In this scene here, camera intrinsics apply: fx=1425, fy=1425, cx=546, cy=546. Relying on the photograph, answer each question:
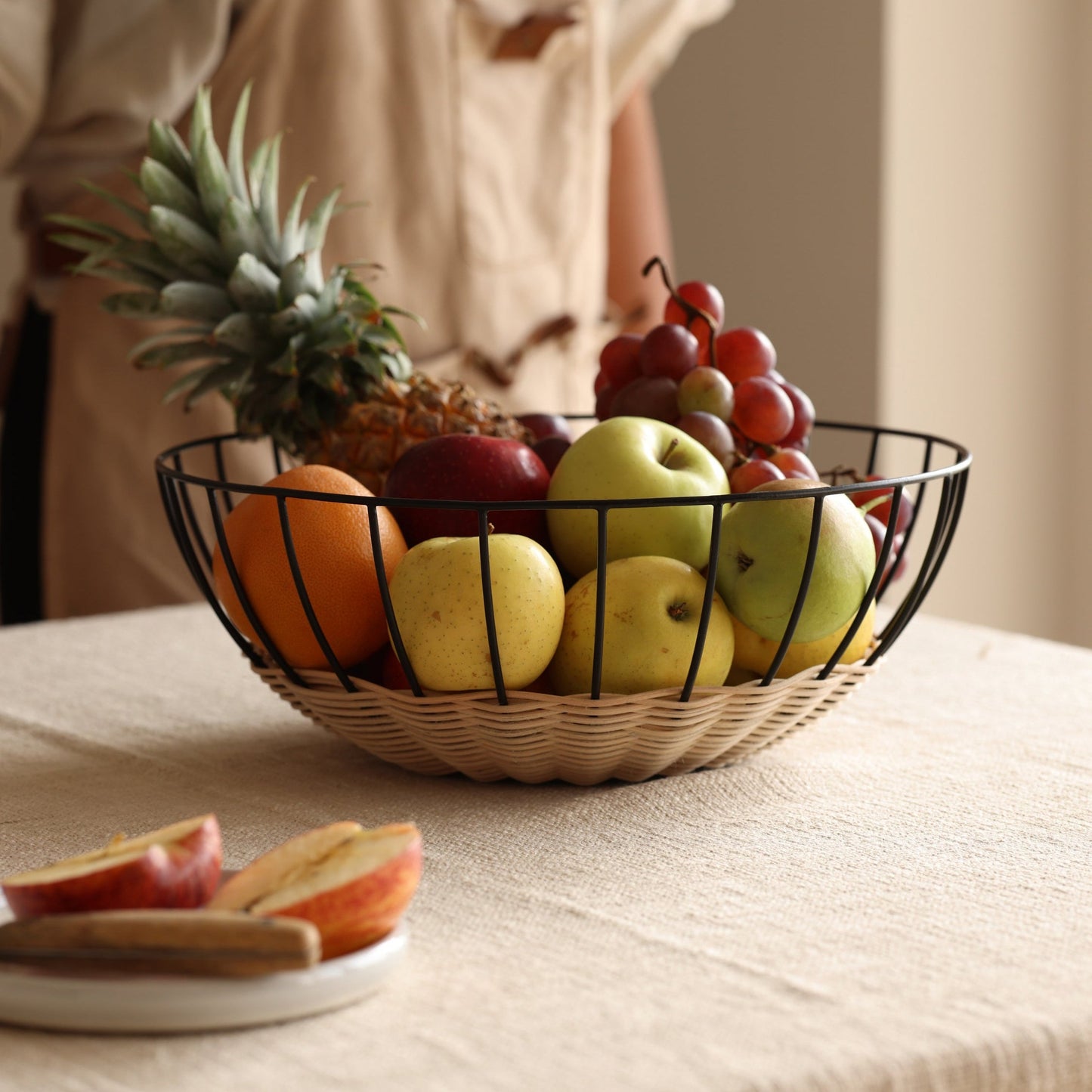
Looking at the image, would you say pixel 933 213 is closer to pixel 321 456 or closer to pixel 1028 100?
pixel 1028 100

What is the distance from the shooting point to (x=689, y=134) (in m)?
2.71

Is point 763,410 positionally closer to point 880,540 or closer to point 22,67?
point 880,540

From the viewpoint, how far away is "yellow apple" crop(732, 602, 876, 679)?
2.27ft

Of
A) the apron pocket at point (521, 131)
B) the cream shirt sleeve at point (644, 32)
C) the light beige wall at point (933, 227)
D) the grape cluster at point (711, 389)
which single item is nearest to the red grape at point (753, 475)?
the grape cluster at point (711, 389)

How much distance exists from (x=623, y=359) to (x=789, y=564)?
0.27 m

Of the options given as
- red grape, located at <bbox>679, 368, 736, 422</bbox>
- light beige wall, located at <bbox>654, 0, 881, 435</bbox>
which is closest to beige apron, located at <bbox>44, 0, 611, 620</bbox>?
light beige wall, located at <bbox>654, 0, 881, 435</bbox>

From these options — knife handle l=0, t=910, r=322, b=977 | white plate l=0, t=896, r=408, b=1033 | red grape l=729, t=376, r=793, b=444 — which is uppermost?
red grape l=729, t=376, r=793, b=444

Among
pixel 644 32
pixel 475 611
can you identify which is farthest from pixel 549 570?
pixel 644 32

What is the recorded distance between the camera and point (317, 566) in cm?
69

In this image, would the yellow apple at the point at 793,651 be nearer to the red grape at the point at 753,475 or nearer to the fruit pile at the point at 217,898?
the red grape at the point at 753,475

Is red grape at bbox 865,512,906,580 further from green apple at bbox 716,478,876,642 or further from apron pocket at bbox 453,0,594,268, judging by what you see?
apron pocket at bbox 453,0,594,268

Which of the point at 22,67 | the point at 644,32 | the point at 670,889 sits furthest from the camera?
the point at 644,32

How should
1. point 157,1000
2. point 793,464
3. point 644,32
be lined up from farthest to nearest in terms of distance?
point 644,32 → point 793,464 → point 157,1000

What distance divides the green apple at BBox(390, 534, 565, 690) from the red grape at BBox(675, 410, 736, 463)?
0.59 ft
